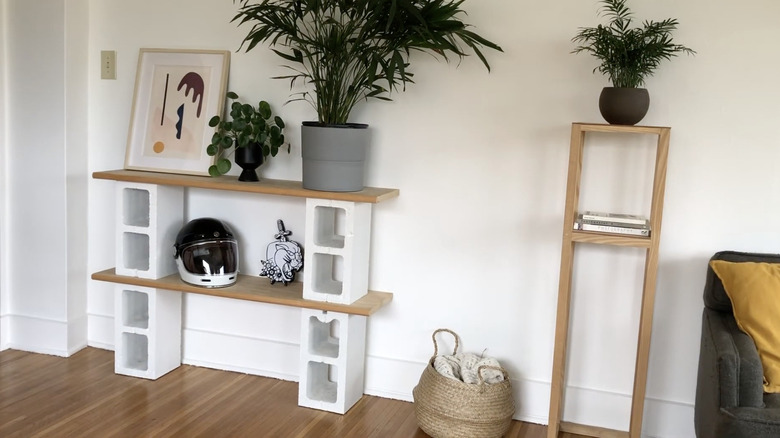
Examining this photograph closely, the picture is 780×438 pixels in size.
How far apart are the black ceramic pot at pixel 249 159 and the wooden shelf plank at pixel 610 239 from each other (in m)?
1.24

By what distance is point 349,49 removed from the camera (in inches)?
115

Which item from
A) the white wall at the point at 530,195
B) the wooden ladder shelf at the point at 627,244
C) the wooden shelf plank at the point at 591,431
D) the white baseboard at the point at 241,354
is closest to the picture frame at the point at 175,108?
the white wall at the point at 530,195

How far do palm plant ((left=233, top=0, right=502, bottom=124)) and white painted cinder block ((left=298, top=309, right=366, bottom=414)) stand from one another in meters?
0.76

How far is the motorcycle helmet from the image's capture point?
2977 millimetres

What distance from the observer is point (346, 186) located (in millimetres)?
2771

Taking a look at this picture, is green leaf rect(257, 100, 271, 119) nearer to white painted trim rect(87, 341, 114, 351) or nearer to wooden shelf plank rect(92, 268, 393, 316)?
wooden shelf plank rect(92, 268, 393, 316)

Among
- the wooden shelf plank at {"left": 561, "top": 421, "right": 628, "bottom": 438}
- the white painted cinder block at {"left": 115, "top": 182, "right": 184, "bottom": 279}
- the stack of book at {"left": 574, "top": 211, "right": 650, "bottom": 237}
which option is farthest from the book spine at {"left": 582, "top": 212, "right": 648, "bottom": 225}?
the white painted cinder block at {"left": 115, "top": 182, "right": 184, "bottom": 279}

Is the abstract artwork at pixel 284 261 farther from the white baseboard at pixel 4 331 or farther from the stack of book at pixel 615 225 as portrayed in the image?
the white baseboard at pixel 4 331

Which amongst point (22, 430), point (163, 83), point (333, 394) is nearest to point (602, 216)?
point (333, 394)

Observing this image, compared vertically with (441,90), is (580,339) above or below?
below

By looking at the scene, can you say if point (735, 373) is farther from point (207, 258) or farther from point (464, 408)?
point (207, 258)

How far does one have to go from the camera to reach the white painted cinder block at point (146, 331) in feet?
10.2

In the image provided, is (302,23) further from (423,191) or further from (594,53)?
(594,53)

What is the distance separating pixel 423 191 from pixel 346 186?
35cm
